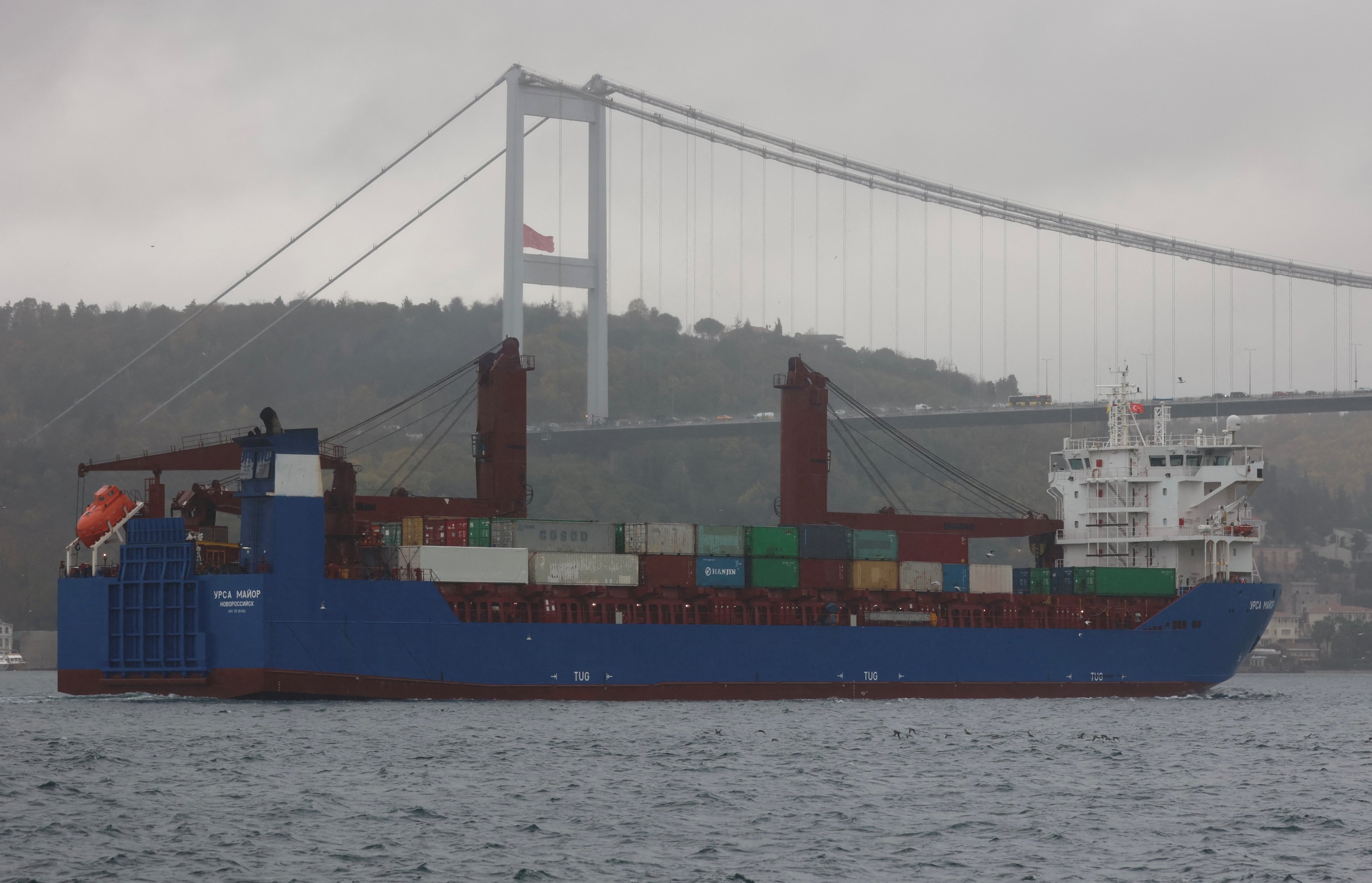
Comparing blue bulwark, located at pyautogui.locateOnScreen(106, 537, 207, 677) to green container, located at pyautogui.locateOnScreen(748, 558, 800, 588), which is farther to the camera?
green container, located at pyautogui.locateOnScreen(748, 558, 800, 588)

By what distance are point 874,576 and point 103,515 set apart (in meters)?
21.3

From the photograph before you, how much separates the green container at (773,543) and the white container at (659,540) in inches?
71.5

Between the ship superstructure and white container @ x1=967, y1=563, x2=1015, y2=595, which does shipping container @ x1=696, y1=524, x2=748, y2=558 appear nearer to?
white container @ x1=967, y1=563, x2=1015, y2=595

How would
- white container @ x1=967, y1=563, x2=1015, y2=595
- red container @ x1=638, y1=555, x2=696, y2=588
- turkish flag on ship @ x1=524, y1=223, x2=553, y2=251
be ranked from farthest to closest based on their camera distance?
1. turkish flag on ship @ x1=524, y1=223, x2=553, y2=251
2. white container @ x1=967, y1=563, x2=1015, y2=595
3. red container @ x1=638, y1=555, x2=696, y2=588

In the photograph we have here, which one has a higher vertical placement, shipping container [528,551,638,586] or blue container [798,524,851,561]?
blue container [798,524,851,561]

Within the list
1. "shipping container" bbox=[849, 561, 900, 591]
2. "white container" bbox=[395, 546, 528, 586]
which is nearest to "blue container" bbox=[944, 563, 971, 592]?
"shipping container" bbox=[849, 561, 900, 591]

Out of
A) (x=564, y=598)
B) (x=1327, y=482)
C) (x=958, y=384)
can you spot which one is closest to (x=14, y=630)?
(x=564, y=598)

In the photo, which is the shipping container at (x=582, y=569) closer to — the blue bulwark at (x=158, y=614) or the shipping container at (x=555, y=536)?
the shipping container at (x=555, y=536)

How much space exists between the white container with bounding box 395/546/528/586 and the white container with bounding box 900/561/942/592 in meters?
12.0

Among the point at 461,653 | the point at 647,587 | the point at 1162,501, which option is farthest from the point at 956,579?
the point at 461,653

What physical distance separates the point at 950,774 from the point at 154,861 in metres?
14.8

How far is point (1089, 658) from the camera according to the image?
4969 centimetres

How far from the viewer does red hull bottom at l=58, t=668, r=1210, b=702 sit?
38.3 meters

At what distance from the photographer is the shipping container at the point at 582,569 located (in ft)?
137
